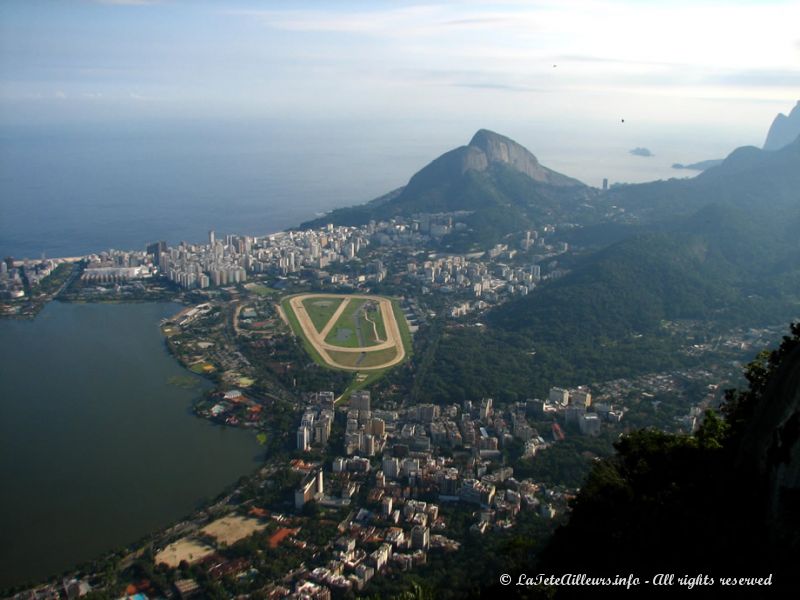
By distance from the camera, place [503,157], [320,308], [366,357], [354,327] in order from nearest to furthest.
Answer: [366,357], [354,327], [320,308], [503,157]

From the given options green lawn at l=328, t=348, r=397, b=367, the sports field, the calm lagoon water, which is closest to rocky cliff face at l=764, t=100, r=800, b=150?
the sports field

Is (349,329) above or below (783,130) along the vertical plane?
below

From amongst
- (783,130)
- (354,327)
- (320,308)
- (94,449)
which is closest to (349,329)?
(354,327)

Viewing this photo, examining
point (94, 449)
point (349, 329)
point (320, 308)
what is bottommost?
point (94, 449)

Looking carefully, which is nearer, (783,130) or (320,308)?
(320,308)

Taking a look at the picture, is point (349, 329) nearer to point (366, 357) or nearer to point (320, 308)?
point (320, 308)

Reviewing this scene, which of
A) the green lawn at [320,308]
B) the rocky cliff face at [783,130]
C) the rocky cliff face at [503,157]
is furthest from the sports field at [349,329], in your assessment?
the rocky cliff face at [783,130]

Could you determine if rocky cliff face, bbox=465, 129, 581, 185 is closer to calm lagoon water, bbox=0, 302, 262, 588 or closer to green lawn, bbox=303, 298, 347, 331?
green lawn, bbox=303, 298, 347, 331

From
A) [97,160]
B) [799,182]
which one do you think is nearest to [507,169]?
[799,182]
